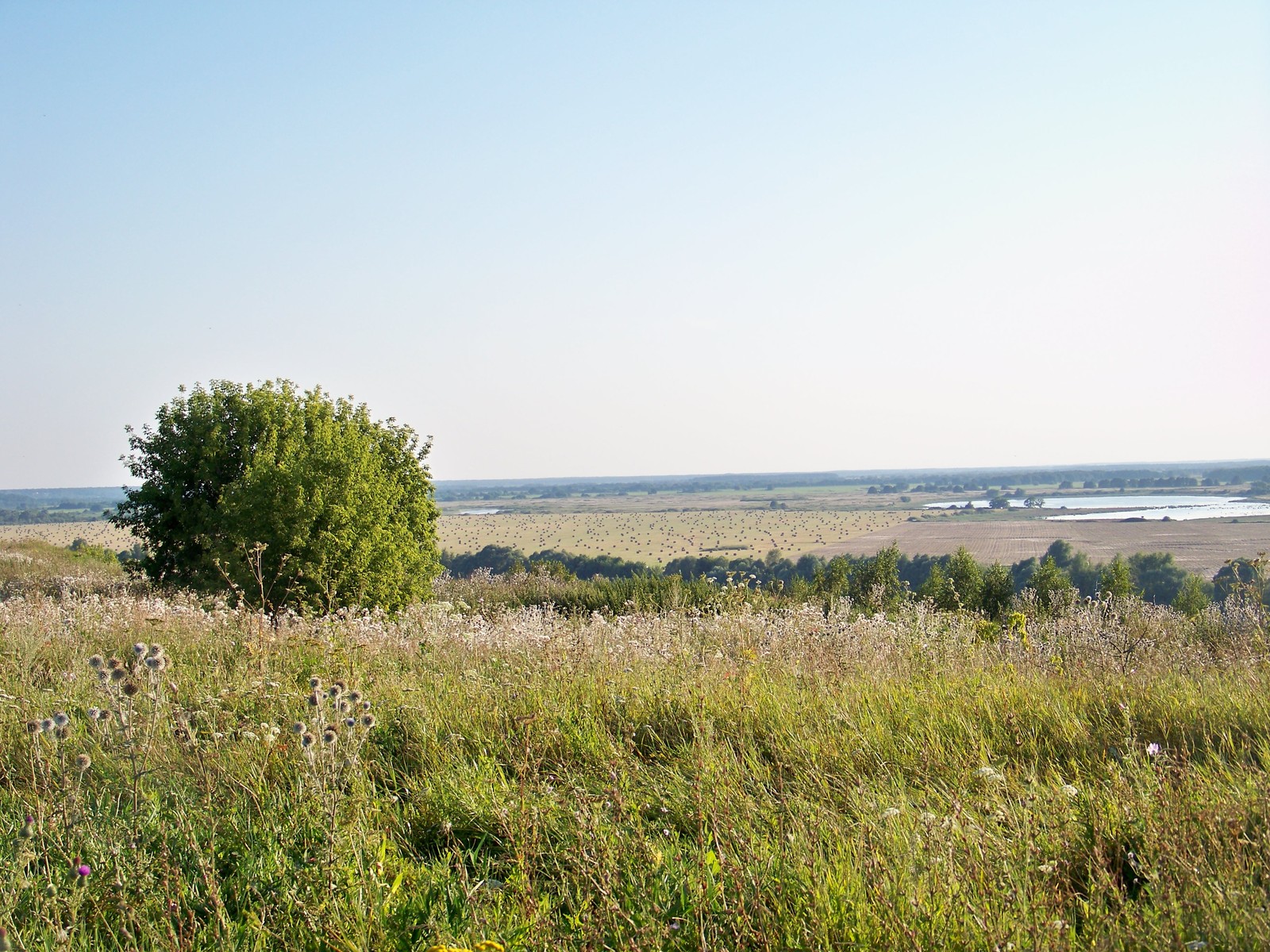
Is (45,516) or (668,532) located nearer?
(668,532)

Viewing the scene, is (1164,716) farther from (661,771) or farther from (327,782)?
(327,782)

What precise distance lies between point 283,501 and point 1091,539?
131 feet

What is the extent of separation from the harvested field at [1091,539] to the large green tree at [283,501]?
705 inches

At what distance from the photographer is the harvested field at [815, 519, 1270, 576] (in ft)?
102

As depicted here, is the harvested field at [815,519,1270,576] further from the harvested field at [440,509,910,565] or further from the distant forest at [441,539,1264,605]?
the harvested field at [440,509,910,565]

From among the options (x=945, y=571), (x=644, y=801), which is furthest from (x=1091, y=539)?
(x=644, y=801)

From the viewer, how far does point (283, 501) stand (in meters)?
17.9

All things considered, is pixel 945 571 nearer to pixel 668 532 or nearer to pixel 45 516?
pixel 668 532

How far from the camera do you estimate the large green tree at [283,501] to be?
17750 mm

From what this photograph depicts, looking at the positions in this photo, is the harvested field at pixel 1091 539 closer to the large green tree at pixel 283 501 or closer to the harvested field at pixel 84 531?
the large green tree at pixel 283 501

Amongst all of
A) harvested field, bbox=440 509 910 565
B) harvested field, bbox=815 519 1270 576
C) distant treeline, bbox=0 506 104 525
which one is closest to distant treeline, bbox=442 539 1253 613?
harvested field, bbox=815 519 1270 576

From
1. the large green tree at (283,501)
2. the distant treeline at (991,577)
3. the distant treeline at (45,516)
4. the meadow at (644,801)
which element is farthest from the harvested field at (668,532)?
the meadow at (644,801)

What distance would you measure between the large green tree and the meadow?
11.4m

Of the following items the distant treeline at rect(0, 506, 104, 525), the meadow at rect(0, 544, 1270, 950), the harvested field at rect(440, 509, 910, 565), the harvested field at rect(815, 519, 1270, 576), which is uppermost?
the meadow at rect(0, 544, 1270, 950)
